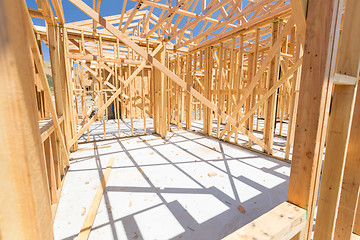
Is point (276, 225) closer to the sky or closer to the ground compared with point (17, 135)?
closer to the ground

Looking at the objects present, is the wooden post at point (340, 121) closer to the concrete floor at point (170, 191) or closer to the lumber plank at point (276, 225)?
the lumber plank at point (276, 225)

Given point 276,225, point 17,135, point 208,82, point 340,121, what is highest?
point 208,82

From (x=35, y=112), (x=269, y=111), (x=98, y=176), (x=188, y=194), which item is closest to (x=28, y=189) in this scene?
(x=35, y=112)

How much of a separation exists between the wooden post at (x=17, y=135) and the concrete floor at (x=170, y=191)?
176 centimetres

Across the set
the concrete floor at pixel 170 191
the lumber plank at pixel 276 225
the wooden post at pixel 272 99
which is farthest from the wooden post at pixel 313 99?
the wooden post at pixel 272 99

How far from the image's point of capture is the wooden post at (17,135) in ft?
1.47

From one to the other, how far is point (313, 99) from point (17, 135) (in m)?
1.61

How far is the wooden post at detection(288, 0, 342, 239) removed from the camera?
109cm

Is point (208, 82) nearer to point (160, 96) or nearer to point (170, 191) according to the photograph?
point (160, 96)

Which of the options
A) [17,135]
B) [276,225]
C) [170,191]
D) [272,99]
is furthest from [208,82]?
[17,135]

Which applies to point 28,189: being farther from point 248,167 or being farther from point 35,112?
point 248,167

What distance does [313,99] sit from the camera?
1.16 metres

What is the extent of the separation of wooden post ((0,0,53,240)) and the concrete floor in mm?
1760

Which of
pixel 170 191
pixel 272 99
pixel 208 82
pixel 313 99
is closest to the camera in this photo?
pixel 313 99
